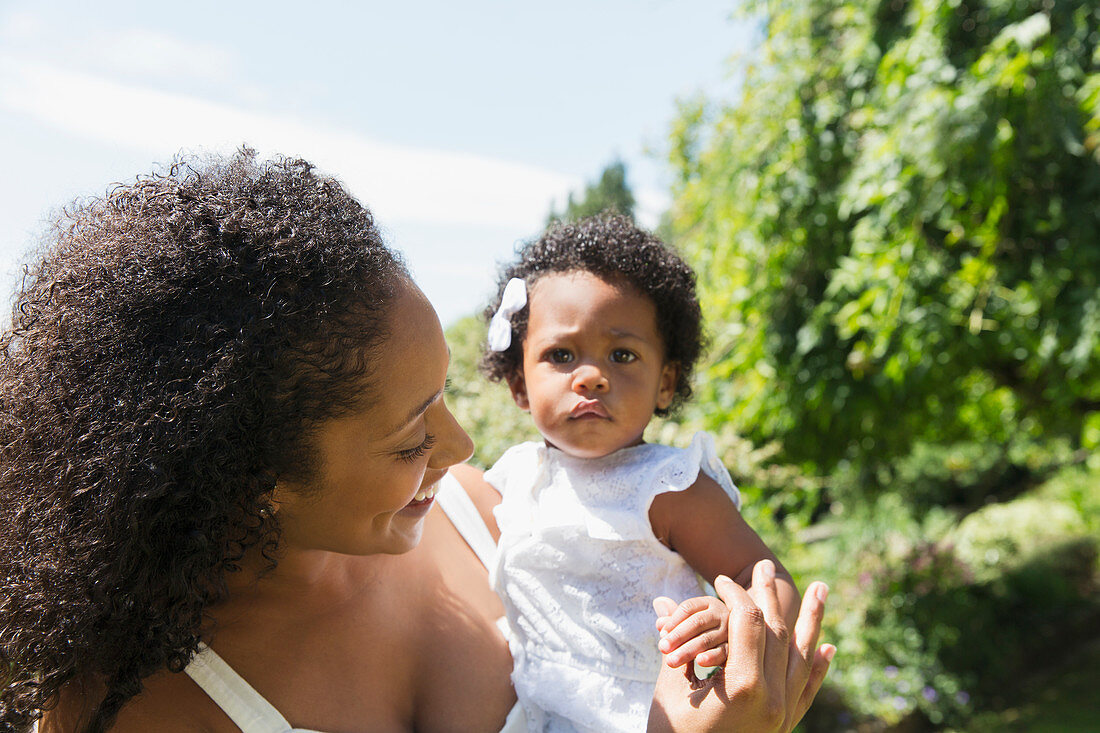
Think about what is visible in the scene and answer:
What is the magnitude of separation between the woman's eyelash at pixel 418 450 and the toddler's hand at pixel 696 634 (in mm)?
468

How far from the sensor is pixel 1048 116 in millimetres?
3754

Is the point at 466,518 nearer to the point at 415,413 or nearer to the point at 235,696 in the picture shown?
the point at 415,413

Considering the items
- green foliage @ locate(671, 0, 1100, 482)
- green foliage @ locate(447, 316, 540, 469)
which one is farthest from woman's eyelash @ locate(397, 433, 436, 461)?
green foliage @ locate(671, 0, 1100, 482)

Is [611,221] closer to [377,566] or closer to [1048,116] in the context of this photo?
[377,566]

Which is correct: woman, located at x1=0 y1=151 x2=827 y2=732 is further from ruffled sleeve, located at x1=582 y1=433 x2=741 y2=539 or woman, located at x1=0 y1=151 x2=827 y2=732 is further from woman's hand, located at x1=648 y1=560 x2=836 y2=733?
ruffled sleeve, located at x1=582 y1=433 x2=741 y2=539

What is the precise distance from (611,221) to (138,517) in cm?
135

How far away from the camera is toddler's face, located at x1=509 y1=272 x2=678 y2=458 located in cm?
180

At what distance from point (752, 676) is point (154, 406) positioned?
3.12 feet

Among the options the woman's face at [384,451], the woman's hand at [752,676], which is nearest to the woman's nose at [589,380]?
the woman's face at [384,451]

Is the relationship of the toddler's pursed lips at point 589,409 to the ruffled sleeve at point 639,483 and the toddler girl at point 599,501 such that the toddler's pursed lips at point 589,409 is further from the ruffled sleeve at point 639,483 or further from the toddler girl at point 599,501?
the ruffled sleeve at point 639,483

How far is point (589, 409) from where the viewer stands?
1.79 meters

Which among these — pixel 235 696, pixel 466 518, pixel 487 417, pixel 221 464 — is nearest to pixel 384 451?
pixel 221 464

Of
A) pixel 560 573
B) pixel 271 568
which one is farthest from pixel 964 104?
pixel 271 568

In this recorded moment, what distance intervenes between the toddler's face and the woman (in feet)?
1.26
